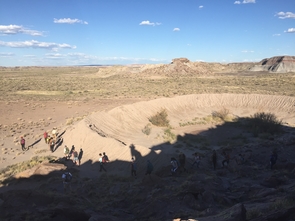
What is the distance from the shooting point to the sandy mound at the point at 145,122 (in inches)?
651

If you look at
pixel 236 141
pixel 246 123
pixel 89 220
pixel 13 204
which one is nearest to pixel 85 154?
pixel 13 204

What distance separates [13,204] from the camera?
8922 millimetres

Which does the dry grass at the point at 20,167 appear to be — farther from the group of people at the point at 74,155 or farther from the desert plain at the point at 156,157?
the group of people at the point at 74,155

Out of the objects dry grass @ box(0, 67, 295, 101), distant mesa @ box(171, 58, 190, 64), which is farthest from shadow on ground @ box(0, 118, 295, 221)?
distant mesa @ box(171, 58, 190, 64)

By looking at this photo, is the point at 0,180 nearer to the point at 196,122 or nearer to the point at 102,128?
the point at 102,128

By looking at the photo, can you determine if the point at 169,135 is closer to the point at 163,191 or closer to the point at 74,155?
the point at 74,155

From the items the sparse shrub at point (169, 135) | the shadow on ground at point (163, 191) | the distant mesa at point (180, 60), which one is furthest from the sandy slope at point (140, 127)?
the distant mesa at point (180, 60)

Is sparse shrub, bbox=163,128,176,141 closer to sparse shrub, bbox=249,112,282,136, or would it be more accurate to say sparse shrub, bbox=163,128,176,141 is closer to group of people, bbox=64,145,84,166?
sparse shrub, bbox=249,112,282,136

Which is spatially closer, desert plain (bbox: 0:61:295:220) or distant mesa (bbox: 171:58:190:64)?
desert plain (bbox: 0:61:295:220)

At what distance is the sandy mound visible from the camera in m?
16.5

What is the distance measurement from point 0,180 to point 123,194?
6.99 meters

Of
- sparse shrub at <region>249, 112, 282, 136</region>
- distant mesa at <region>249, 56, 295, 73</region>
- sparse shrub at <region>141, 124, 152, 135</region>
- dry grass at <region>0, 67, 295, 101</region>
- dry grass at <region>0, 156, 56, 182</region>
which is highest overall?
distant mesa at <region>249, 56, 295, 73</region>

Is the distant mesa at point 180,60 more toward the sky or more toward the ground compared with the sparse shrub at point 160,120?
more toward the sky

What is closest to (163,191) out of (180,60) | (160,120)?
(160,120)
